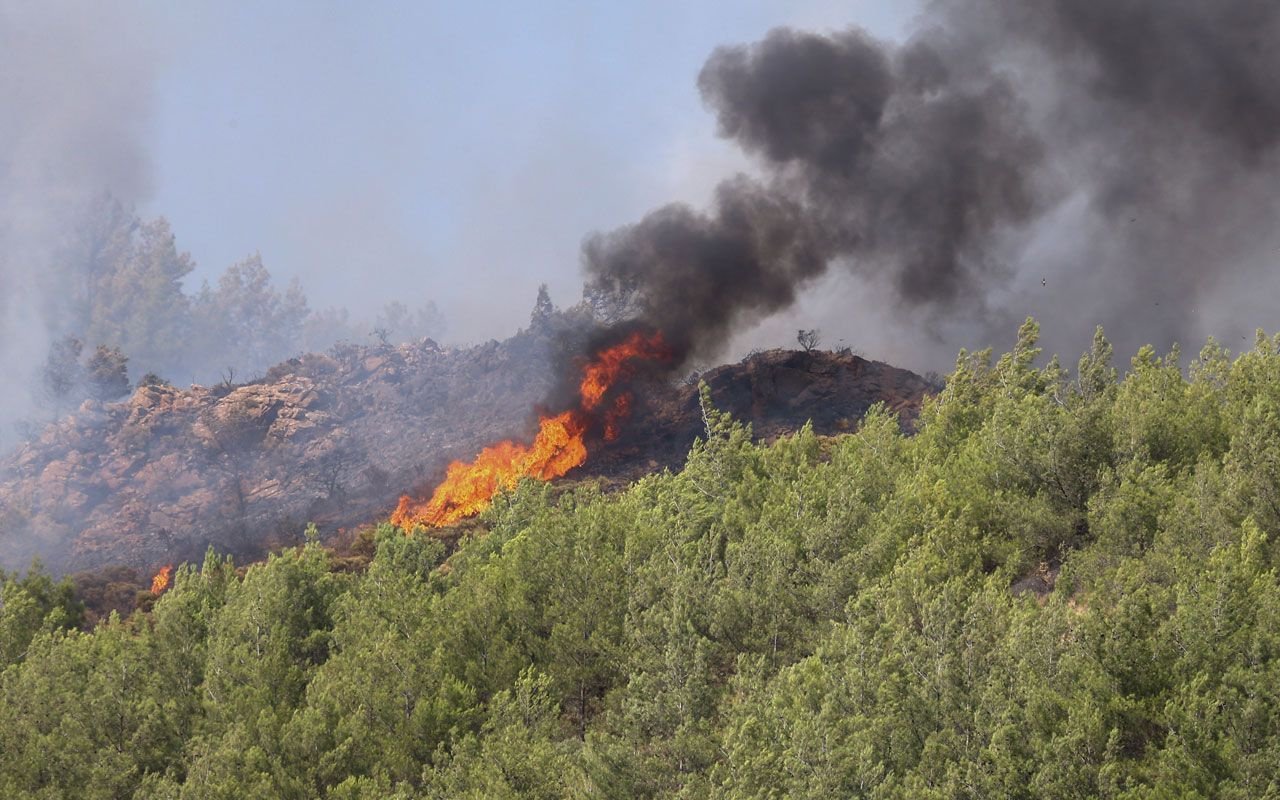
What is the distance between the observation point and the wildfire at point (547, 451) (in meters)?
82.0

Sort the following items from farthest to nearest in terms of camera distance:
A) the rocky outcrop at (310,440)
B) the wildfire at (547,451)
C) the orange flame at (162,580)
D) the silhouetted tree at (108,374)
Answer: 1. the silhouetted tree at (108,374)
2. the rocky outcrop at (310,440)
3. the wildfire at (547,451)
4. the orange flame at (162,580)

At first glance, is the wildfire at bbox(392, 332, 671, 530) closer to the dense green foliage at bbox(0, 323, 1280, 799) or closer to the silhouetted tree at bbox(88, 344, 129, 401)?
the dense green foliage at bbox(0, 323, 1280, 799)

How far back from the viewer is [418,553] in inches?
1900

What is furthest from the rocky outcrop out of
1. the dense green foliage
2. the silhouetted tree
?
the dense green foliage

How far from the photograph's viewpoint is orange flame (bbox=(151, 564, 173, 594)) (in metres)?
74.2

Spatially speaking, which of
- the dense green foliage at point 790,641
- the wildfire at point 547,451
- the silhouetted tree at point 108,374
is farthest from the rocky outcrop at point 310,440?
the dense green foliage at point 790,641

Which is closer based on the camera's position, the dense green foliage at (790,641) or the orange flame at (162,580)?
the dense green foliage at (790,641)

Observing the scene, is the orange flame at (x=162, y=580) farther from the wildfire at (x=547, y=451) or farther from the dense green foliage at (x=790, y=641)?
the dense green foliage at (x=790, y=641)

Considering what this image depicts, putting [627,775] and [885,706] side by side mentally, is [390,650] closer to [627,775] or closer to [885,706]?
[627,775]

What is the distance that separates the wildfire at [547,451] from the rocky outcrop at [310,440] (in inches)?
73.4

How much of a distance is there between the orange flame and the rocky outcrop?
4233mm

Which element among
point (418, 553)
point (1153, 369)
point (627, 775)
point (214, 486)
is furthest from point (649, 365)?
point (627, 775)

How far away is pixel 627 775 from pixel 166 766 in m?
17.5

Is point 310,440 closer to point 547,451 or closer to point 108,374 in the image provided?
point 547,451
